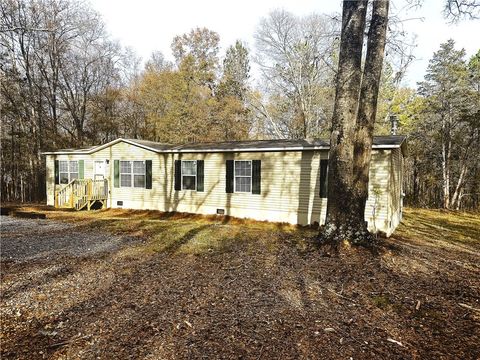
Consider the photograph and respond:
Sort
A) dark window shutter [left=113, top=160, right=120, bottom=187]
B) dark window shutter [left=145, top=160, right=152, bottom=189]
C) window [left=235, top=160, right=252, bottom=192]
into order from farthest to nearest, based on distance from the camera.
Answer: dark window shutter [left=113, top=160, right=120, bottom=187]
dark window shutter [left=145, top=160, right=152, bottom=189]
window [left=235, top=160, right=252, bottom=192]

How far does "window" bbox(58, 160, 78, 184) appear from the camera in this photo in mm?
15180

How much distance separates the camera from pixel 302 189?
1052 cm

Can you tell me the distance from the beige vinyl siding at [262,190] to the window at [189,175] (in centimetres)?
21

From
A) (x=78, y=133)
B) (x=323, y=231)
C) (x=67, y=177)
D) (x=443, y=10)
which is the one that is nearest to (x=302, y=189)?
(x=323, y=231)

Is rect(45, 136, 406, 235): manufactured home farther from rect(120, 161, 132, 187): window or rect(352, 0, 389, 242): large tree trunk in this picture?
rect(352, 0, 389, 242): large tree trunk

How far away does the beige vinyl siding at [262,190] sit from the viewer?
9.30 m

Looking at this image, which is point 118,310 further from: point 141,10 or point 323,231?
point 141,10

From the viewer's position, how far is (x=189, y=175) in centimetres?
1264

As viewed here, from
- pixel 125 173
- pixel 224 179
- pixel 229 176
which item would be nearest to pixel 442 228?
pixel 229 176

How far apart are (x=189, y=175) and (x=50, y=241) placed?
6.11 m

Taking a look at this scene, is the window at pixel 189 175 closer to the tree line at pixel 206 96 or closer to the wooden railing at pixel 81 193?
the wooden railing at pixel 81 193

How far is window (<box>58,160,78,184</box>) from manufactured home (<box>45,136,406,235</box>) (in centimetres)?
5

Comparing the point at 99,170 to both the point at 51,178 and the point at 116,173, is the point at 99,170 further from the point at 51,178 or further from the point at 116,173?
the point at 51,178

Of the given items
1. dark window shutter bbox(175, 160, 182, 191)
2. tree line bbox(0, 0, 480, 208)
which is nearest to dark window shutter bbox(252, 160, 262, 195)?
dark window shutter bbox(175, 160, 182, 191)
